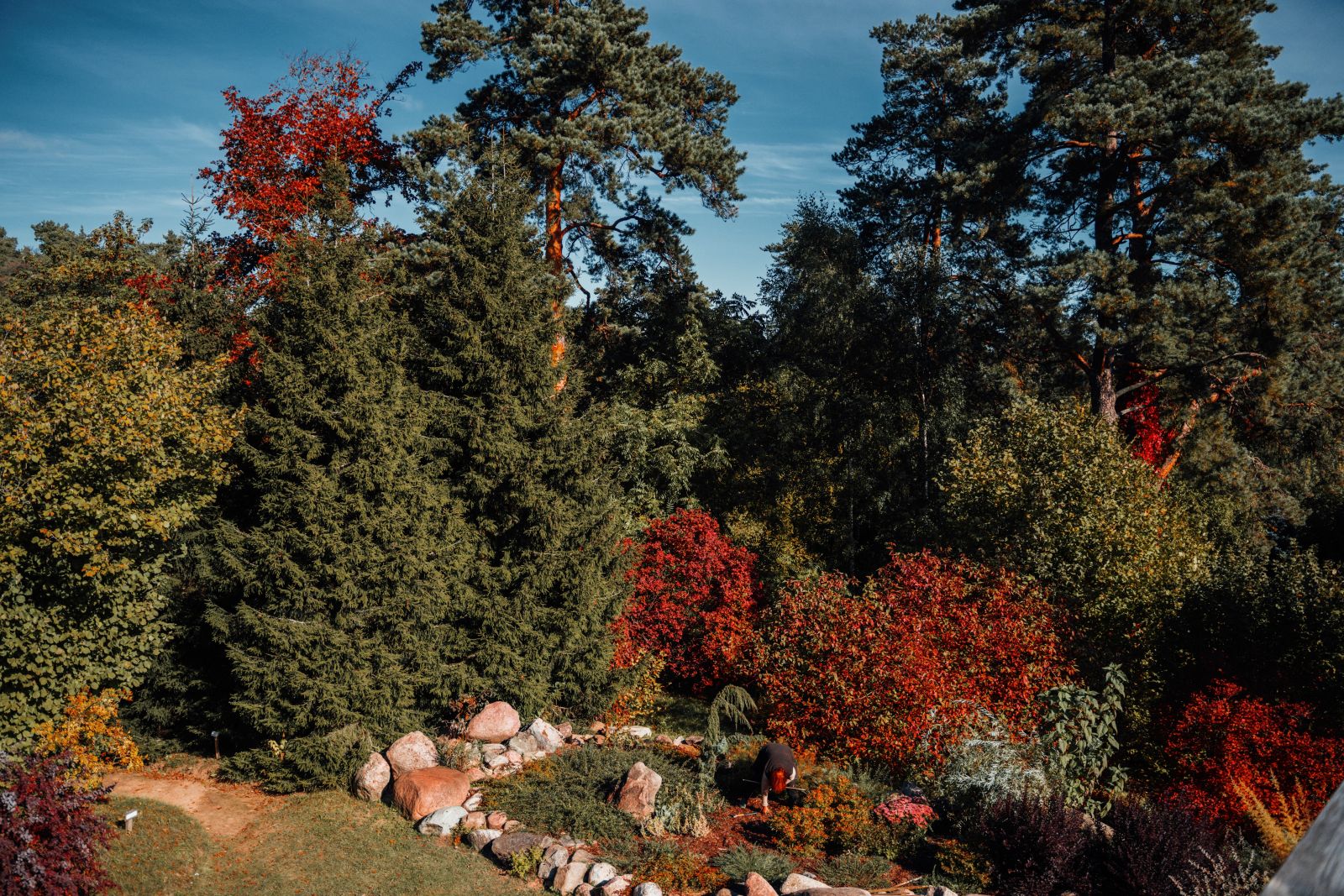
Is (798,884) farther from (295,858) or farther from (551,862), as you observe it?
(295,858)

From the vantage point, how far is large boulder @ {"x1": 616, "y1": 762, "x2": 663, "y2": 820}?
12.0 metres

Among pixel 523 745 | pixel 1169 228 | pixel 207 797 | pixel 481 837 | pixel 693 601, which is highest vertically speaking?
pixel 1169 228

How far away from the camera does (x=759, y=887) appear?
9555 millimetres

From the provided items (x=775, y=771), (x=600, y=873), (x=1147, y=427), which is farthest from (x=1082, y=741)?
(x=1147, y=427)

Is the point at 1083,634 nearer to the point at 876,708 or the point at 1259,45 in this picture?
the point at 876,708

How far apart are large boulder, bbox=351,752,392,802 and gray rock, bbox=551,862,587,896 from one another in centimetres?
419

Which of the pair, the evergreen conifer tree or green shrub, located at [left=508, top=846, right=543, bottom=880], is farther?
the evergreen conifer tree

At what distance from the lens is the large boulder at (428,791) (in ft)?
41.1

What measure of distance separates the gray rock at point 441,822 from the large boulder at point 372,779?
1408mm

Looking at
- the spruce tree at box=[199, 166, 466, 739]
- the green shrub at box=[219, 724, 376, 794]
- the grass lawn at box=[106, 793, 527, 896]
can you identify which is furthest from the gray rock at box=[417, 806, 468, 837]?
the spruce tree at box=[199, 166, 466, 739]

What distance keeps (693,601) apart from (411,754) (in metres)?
7.88

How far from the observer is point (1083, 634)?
15.9 metres

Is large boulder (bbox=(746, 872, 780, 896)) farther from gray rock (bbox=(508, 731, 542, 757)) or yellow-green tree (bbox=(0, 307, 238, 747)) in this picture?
yellow-green tree (bbox=(0, 307, 238, 747))

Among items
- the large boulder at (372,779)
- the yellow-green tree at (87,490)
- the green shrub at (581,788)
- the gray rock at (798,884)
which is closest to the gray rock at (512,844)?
the green shrub at (581,788)
